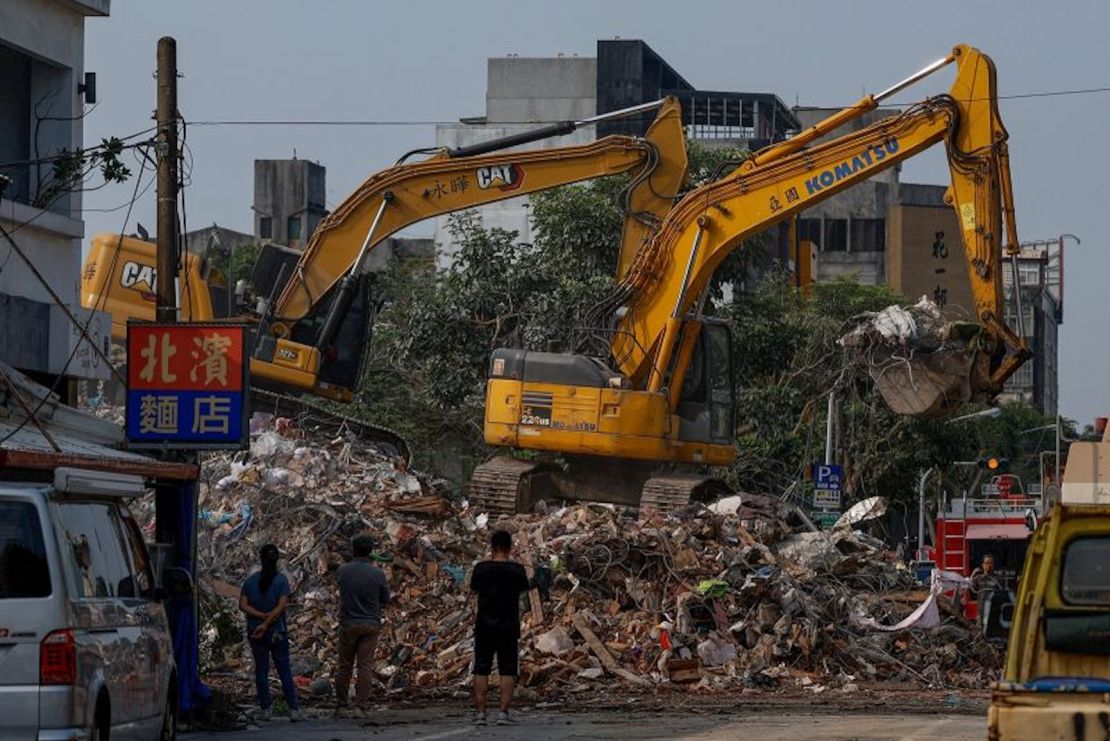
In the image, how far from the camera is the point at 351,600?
20891mm

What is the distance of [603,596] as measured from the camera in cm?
2773

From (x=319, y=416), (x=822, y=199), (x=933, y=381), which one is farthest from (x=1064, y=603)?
(x=319, y=416)

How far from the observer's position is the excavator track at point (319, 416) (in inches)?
1469

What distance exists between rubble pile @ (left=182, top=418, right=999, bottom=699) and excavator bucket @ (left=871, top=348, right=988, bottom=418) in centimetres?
220

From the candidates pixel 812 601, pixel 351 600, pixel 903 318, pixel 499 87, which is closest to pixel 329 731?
pixel 351 600

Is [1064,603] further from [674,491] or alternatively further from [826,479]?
[826,479]

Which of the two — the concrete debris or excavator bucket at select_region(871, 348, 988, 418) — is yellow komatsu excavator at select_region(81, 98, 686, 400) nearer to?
excavator bucket at select_region(871, 348, 988, 418)

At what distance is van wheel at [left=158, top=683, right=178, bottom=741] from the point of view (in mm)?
15102

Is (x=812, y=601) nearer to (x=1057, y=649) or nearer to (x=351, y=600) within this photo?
(x=351, y=600)

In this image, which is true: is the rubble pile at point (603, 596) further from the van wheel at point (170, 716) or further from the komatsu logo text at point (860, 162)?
the van wheel at point (170, 716)

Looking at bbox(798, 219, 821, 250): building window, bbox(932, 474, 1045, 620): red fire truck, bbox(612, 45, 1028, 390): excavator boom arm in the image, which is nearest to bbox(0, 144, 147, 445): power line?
bbox(612, 45, 1028, 390): excavator boom arm

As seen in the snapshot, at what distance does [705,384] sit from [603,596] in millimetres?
6604

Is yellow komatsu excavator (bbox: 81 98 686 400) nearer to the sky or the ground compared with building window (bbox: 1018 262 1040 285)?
nearer to the ground

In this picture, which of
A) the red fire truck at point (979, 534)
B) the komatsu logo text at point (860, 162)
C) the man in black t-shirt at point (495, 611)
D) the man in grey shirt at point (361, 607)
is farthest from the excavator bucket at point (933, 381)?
the red fire truck at point (979, 534)
